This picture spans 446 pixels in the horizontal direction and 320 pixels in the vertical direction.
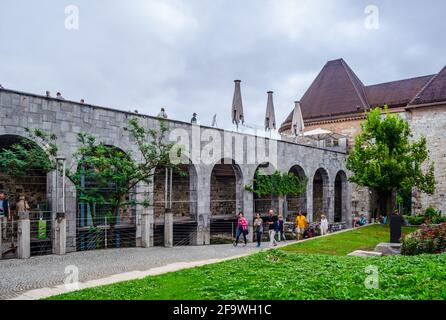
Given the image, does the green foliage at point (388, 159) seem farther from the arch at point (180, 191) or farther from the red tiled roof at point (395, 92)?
the red tiled roof at point (395, 92)

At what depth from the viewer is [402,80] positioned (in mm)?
37406

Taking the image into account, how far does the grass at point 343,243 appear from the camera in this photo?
48.0 ft

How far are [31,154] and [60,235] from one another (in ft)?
8.53

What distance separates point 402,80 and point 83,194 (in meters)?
31.9

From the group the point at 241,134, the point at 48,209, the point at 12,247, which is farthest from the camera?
the point at 241,134

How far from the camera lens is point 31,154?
12953 mm

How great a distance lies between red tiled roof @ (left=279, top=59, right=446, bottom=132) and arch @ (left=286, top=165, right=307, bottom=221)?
37.9ft

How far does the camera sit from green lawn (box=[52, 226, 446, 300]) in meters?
6.62

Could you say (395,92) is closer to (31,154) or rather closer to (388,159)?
(388,159)

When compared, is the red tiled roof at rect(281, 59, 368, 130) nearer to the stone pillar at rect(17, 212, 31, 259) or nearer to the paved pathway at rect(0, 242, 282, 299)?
the paved pathway at rect(0, 242, 282, 299)

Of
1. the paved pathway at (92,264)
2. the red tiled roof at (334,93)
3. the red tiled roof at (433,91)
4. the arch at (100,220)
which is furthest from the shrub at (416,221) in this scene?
the arch at (100,220)
